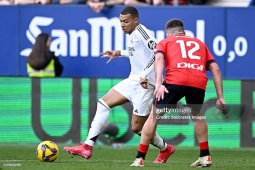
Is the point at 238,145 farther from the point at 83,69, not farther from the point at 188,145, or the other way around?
the point at 83,69

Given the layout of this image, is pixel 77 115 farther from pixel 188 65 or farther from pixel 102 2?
pixel 188 65

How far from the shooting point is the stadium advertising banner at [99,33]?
18734mm

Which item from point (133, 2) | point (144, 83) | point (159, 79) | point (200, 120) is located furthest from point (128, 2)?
point (159, 79)

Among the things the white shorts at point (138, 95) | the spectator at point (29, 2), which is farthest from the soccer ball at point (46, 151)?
the spectator at point (29, 2)

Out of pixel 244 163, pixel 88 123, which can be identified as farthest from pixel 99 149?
pixel 244 163

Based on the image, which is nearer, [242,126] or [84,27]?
[242,126]

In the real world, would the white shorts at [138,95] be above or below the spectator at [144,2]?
below

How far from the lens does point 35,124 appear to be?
17.6 meters

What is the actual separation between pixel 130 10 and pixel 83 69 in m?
5.67

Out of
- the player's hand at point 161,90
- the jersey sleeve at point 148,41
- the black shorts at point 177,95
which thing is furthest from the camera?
the jersey sleeve at point 148,41

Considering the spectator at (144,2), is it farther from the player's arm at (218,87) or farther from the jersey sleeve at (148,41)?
the player's arm at (218,87)

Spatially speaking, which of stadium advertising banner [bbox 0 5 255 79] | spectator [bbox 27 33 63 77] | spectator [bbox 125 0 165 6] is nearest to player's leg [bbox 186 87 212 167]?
spectator [bbox 27 33 63 77]

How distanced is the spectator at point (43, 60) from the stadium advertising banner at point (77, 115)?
0.51 m

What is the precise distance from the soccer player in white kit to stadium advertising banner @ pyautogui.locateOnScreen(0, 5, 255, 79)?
4988 millimetres
